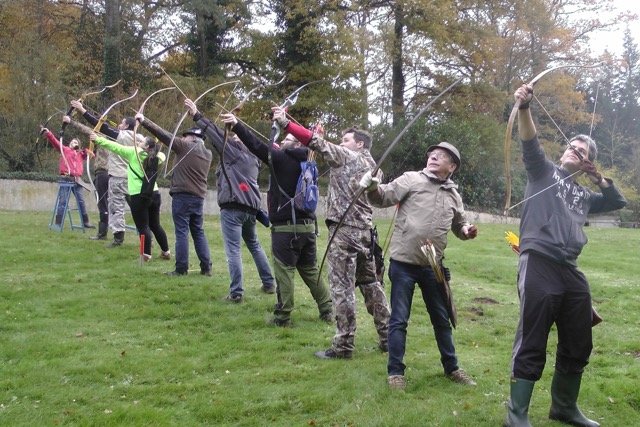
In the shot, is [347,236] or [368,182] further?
[347,236]

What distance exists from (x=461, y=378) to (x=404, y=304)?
0.74 metres

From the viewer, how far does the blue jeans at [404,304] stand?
201 inches

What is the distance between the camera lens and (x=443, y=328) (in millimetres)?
5270

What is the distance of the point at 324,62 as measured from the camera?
23.5 meters

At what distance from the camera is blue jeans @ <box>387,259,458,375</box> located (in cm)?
511

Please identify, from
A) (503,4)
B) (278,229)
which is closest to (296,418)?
(278,229)

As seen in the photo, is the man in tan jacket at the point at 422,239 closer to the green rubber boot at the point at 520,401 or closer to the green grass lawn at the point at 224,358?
the green grass lawn at the point at 224,358

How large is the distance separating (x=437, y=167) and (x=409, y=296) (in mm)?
962

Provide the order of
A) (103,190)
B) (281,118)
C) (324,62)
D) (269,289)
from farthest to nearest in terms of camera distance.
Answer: (324,62) → (103,190) → (269,289) → (281,118)

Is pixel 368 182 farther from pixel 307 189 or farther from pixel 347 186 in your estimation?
pixel 307 189

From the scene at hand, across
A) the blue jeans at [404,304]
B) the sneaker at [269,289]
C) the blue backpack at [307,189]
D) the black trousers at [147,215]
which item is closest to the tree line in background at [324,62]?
the black trousers at [147,215]

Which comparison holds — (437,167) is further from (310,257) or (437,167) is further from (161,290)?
(161,290)

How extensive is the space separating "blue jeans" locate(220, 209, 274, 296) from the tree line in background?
503 inches

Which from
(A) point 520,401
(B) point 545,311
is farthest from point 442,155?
(A) point 520,401
